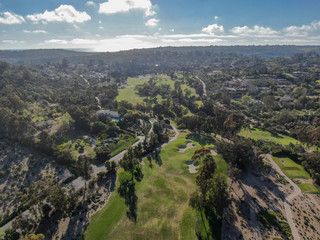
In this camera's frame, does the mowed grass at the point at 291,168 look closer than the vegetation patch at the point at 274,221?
No

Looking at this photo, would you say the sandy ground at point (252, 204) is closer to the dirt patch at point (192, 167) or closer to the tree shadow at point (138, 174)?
the dirt patch at point (192, 167)

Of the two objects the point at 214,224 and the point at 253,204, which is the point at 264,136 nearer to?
the point at 253,204

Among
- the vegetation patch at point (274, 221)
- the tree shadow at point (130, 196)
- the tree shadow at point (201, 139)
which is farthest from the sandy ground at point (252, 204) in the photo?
the tree shadow at point (201, 139)

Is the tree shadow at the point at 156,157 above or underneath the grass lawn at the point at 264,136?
above

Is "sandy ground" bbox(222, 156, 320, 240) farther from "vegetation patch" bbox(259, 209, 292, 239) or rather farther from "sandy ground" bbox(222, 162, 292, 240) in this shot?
"vegetation patch" bbox(259, 209, 292, 239)

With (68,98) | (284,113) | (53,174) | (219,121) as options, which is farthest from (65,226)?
(284,113)

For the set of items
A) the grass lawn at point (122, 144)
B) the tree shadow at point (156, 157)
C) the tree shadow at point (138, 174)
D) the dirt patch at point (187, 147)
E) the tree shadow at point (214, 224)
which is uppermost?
the tree shadow at point (214, 224)

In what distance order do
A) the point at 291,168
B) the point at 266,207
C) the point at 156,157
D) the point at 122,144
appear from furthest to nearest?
the point at 122,144 < the point at 156,157 < the point at 291,168 < the point at 266,207

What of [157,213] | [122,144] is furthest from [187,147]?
[157,213]
